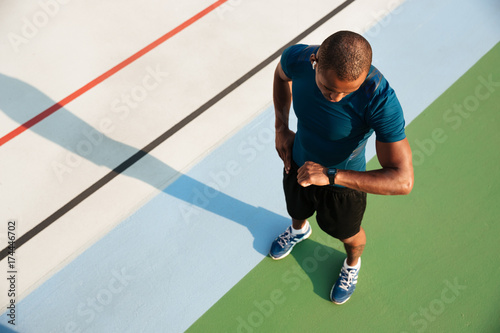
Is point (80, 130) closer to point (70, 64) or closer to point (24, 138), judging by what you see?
point (24, 138)

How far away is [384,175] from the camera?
2.18 m

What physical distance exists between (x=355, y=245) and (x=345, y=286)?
0.42 m

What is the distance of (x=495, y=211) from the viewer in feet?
11.9

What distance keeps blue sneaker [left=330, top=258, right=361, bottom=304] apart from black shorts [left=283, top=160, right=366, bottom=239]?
1.81ft

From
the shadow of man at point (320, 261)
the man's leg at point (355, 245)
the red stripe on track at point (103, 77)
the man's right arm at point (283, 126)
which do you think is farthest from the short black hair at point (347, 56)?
the red stripe on track at point (103, 77)

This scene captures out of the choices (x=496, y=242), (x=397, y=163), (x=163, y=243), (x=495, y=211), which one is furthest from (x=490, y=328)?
(x=163, y=243)

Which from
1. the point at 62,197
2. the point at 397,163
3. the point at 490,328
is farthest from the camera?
the point at 62,197

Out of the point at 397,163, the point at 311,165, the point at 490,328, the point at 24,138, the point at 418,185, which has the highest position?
the point at 397,163

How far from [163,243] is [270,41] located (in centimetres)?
264

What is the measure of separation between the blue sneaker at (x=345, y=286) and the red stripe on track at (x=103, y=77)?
322cm

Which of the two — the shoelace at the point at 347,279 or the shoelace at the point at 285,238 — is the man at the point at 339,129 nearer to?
the shoelace at the point at 347,279

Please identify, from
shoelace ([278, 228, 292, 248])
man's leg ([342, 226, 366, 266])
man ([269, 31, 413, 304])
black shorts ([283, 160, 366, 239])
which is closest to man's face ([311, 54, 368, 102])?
man ([269, 31, 413, 304])

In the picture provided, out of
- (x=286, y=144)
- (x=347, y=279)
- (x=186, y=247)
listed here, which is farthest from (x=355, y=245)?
(x=186, y=247)

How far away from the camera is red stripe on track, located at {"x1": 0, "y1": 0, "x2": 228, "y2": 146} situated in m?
4.29
